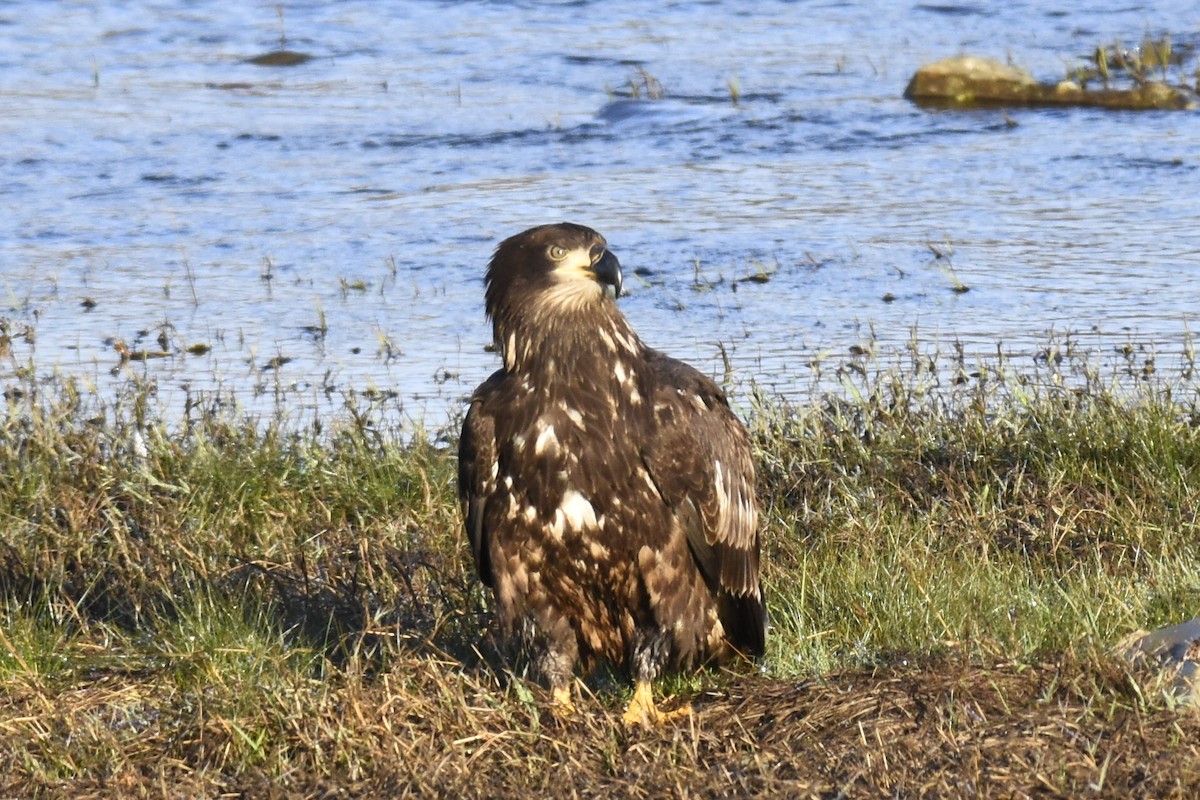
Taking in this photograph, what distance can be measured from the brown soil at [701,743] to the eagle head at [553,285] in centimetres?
92

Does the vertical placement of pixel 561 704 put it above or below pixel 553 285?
below

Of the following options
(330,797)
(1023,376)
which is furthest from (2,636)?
(1023,376)

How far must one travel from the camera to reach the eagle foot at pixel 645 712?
16.1 ft

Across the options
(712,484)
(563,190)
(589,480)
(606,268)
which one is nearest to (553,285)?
(606,268)

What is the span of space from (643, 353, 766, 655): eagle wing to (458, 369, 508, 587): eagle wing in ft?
1.36

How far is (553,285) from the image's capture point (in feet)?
16.8

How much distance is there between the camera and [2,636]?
213 inches

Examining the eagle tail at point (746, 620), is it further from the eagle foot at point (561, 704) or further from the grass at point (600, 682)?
the eagle foot at point (561, 704)

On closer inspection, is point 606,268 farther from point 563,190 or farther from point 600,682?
point 563,190

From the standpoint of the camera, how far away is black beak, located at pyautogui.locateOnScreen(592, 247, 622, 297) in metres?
5.01

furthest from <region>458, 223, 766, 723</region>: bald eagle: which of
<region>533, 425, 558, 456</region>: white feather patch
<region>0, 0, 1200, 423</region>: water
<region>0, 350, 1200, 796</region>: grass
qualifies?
<region>0, 0, 1200, 423</region>: water

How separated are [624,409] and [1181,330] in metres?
4.45

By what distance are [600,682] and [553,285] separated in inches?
49.6

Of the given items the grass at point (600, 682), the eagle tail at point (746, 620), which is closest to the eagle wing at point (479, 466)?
the grass at point (600, 682)
